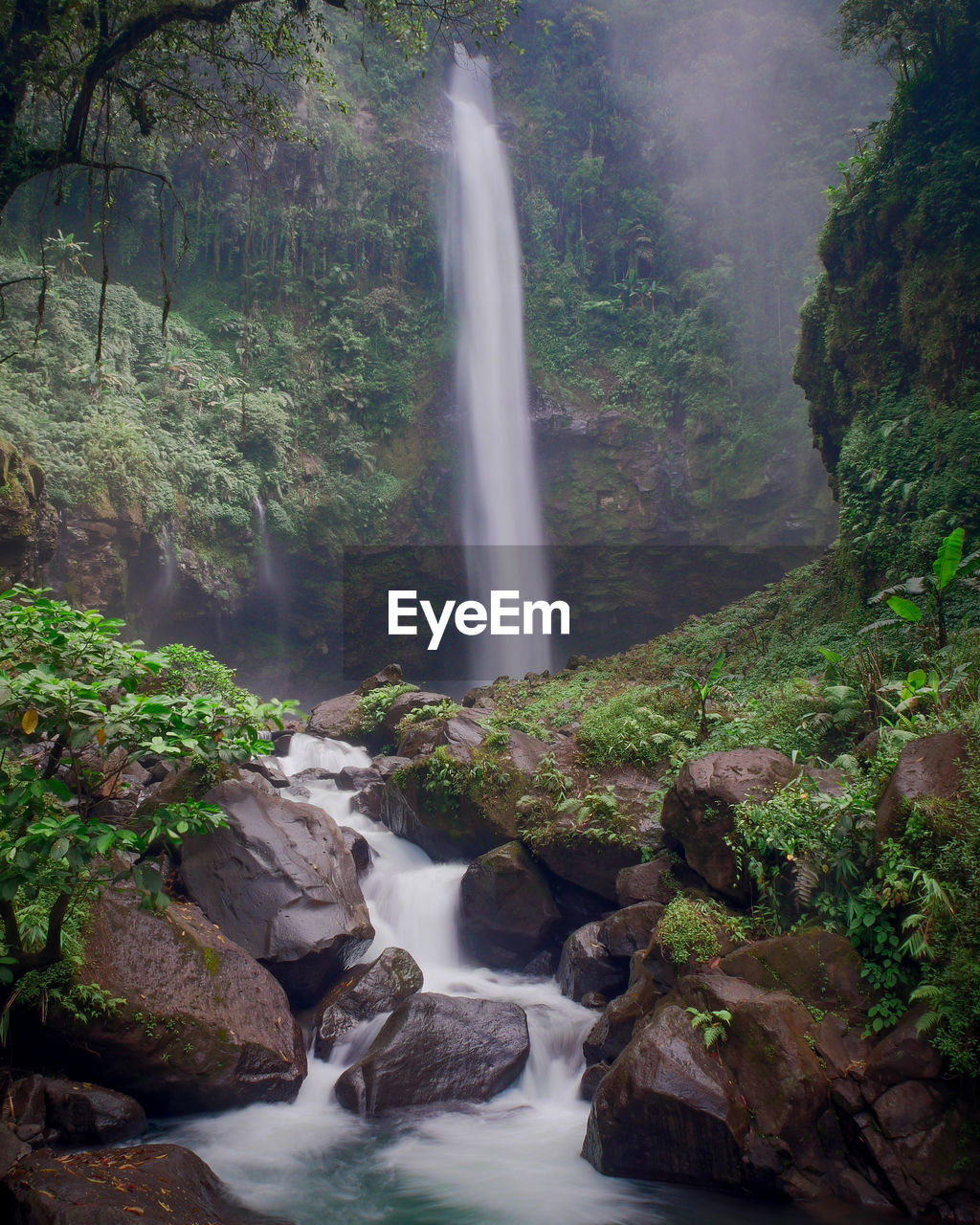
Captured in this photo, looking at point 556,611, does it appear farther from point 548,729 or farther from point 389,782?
point 389,782

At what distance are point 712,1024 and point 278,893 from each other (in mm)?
3810

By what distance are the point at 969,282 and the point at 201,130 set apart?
30.9 ft

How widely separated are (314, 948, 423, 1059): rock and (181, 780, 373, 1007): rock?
11.1 inches

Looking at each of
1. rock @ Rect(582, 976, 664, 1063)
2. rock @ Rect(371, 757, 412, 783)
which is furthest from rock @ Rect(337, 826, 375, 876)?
rock @ Rect(582, 976, 664, 1063)

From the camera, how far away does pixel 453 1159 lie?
510 cm

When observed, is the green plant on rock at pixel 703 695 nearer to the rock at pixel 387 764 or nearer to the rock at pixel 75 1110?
the rock at pixel 387 764

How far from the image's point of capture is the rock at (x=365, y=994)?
6.09 meters

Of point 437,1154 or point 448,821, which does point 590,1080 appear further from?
point 448,821

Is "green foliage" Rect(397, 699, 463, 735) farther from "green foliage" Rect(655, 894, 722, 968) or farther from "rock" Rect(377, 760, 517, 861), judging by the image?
"green foliage" Rect(655, 894, 722, 968)

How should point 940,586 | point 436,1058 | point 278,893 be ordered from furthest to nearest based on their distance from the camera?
point 940,586 < point 278,893 < point 436,1058

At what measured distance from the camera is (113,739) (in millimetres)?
3482

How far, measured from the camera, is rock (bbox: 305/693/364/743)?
13.5m

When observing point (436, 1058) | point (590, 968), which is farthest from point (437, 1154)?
point (590, 968)

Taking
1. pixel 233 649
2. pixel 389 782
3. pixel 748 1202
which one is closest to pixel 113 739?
pixel 748 1202
